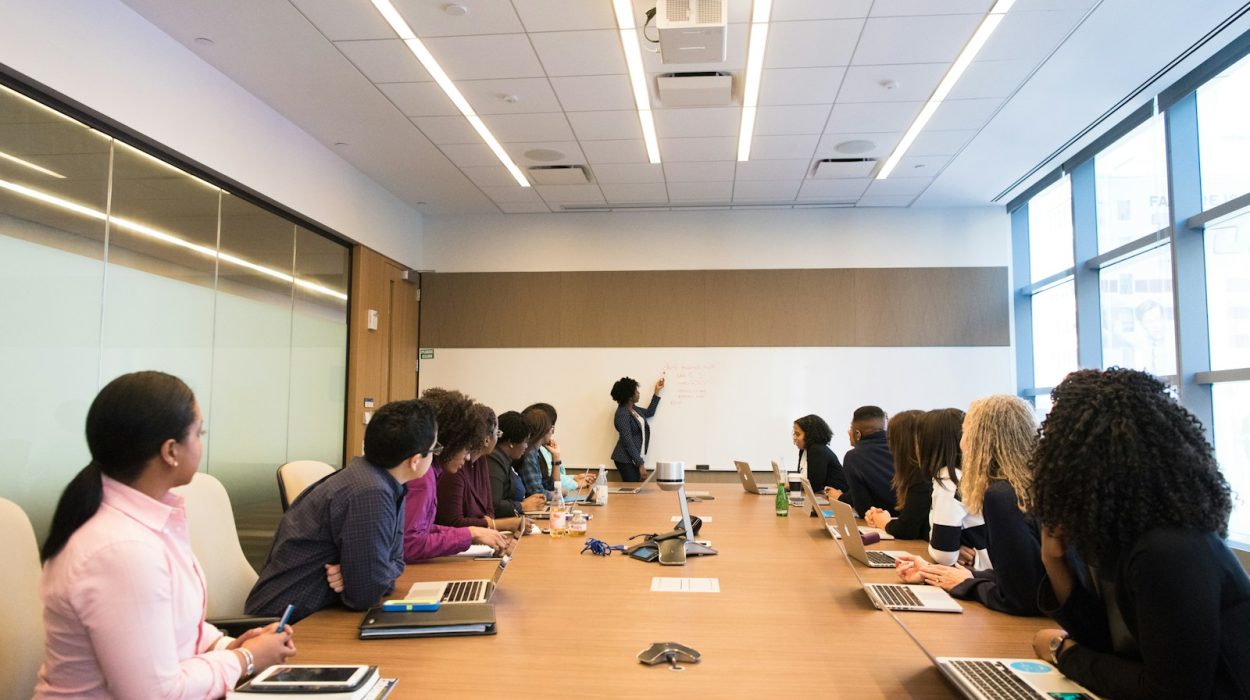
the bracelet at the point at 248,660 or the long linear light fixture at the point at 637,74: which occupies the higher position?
the long linear light fixture at the point at 637,74

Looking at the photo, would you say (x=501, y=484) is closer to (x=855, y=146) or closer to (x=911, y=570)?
(x=911, y=570)

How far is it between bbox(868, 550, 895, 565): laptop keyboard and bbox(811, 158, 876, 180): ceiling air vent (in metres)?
4.15

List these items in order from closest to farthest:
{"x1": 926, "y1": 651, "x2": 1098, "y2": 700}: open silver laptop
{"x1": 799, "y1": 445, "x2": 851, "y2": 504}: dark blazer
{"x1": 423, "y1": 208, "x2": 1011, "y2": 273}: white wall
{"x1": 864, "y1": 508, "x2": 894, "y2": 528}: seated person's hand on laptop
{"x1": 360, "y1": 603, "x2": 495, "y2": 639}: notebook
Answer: {"x1": 926, "y1": 651, "x2": 1098, "y2": 700}: open silver laptop → {"x1": 360, "y1": 603, "x2": 495, "y2": 639}: notebook → {"x1": 864, "y1": 508, "x2": 894, "y2": 528}: seated person's hand on laptop → {"x1": 799, "y1": 445, "x2": 851, "y2": 504}: dark blazer → {"x1": 423, "y1": 208, "x2": 1011, "y2": 273}: white wall


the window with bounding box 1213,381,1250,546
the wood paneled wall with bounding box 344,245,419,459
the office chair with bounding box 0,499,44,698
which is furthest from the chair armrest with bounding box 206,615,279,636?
the window with bounding box 1213,381,1250,546

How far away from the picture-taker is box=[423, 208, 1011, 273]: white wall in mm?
7938

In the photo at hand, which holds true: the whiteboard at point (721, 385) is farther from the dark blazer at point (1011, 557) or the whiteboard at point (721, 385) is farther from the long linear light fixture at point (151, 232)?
the dark blazer at point (1011, 557)

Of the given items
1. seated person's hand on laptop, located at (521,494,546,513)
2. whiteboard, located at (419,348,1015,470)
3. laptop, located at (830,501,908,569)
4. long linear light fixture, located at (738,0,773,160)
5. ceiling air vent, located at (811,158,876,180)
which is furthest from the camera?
whiteboard, located at (419,348,1015,470)

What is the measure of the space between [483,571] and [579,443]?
17.5ft

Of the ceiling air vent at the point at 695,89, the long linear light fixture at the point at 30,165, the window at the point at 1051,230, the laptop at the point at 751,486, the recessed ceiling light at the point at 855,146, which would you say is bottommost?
the laptop at the point at 751,486

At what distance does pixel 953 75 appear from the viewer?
4852mm

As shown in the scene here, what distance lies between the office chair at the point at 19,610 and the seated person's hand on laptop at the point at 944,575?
245cm

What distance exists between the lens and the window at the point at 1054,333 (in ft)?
22.4

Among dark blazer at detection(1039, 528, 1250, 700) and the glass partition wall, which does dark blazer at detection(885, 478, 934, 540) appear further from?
the glass partition wall

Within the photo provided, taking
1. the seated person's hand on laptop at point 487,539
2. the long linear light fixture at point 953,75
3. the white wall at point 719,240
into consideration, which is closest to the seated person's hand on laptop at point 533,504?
the seated person's hand on laptop at point 487,539
